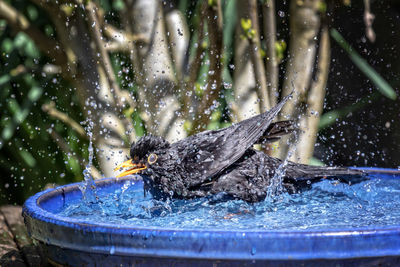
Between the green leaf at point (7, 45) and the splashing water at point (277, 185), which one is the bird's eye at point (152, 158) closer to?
the splashing water at point (277, 185)

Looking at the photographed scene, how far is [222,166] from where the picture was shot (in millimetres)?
2822

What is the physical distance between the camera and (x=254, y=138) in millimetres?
2850

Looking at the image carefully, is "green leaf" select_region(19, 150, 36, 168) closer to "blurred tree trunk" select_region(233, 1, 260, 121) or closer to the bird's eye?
"blurred tree trunk" select_region(233, 1, 260, 121)

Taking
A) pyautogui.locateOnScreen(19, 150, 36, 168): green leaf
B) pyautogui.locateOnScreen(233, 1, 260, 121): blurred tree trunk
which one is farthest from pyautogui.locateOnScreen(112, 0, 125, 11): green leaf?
pyautogui.locateOnScreen(19, 150, 36, 168): green leaf

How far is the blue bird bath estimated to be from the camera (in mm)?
1612

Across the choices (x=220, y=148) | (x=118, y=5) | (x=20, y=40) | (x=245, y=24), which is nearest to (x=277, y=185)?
(x=220, y=148)

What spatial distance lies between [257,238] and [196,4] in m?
3.42

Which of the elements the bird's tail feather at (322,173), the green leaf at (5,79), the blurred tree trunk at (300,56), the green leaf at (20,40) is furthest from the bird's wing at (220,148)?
the green leaf at (20,40)

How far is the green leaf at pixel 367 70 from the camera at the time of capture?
15.0ft

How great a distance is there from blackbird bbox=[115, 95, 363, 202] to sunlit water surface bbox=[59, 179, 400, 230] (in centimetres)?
7

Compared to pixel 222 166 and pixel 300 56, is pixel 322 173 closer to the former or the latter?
pixel 222 166

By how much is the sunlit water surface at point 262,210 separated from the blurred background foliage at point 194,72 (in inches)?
42.3

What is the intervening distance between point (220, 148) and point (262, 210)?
0.44 meters

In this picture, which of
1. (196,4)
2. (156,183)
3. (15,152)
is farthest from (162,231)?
(15,152)
